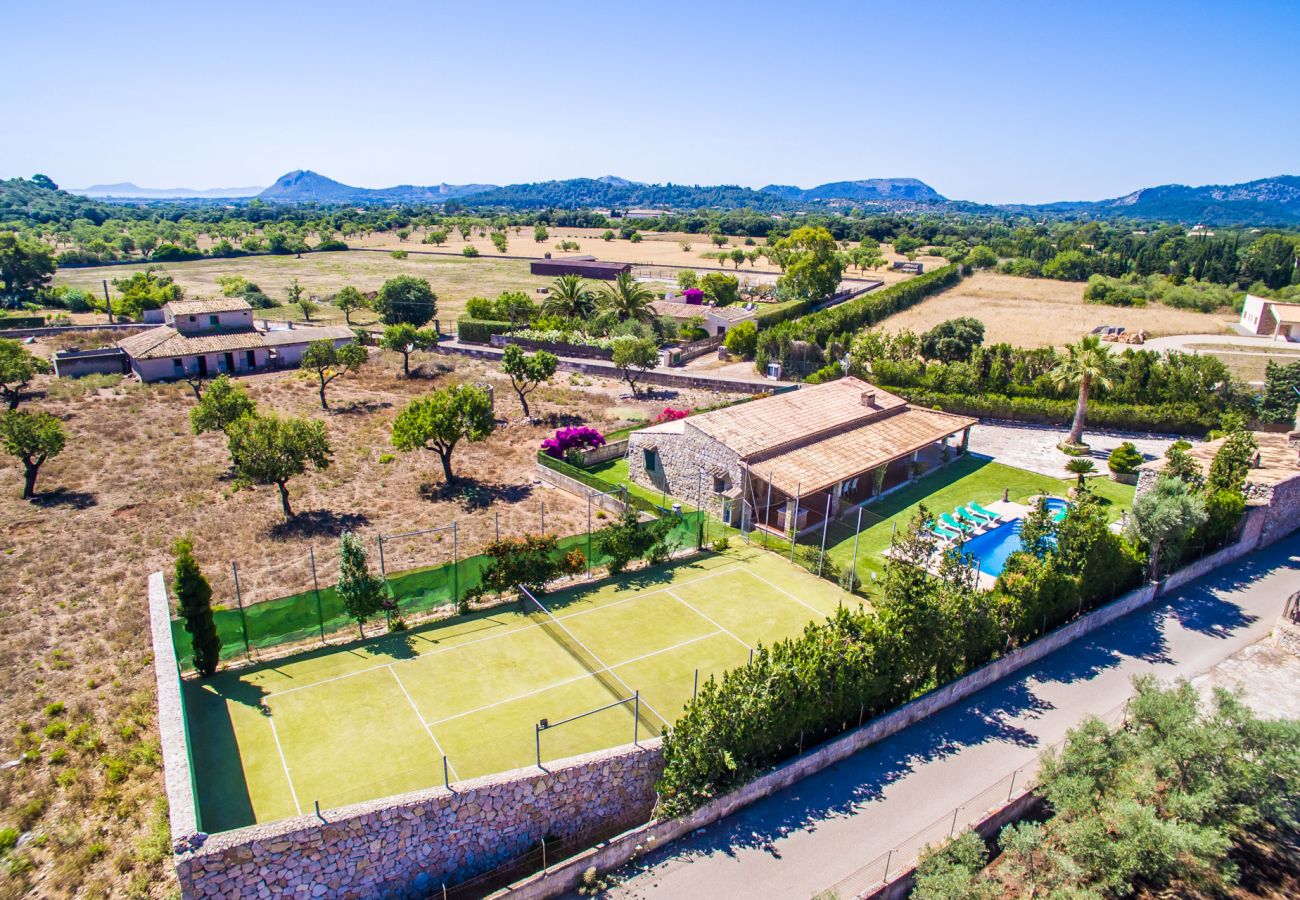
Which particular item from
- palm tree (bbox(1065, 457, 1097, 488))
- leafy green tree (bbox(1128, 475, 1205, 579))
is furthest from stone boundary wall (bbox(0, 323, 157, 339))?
leafy green tree (bbox(1128, 475, 1205, 579))

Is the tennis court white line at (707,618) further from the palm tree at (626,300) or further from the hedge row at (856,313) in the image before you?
the palm tree at (626,300)

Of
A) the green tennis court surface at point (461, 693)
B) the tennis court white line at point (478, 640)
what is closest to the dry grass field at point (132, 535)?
Answer: the green tennis court surface at point (461, 693)

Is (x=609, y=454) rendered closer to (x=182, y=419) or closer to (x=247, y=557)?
(x=247, y=557)

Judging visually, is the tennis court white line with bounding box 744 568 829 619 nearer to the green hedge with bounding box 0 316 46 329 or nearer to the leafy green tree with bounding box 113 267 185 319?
the leafy green tree with bounding box 113 267 185 319

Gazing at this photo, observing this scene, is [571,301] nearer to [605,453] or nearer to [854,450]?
[605,453]

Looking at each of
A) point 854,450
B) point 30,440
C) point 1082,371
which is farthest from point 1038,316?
point 30,440
